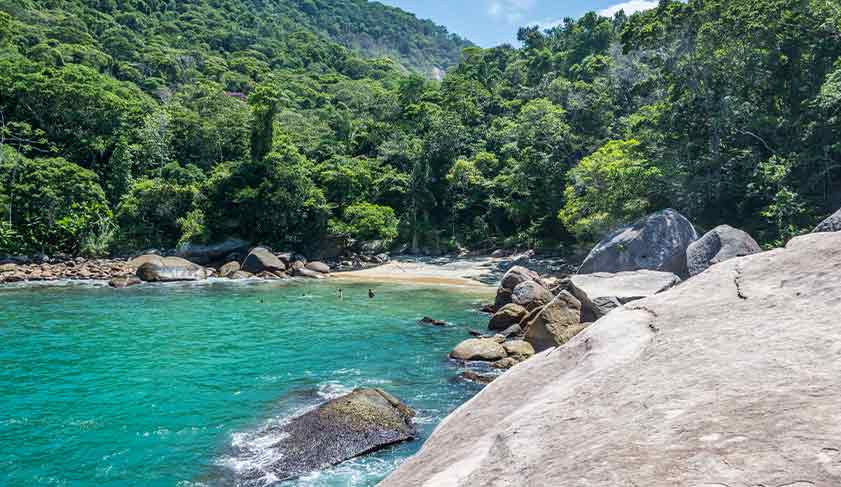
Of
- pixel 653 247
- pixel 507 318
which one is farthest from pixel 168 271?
pixel 653 247

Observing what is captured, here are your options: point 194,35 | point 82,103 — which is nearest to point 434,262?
point 82,103

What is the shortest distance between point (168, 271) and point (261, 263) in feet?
20.1

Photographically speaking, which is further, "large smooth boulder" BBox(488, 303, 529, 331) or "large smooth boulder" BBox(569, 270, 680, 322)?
"large smooth boulder" BBox(488, 303, 529, 331)

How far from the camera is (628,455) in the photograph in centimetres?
261

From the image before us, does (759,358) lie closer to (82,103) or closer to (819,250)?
(819,250)

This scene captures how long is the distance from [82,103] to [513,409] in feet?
176

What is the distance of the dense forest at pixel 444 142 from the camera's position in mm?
26531

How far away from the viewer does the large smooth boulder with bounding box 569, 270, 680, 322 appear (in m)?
16.1

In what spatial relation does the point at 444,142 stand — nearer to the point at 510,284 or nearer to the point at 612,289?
the point at 510,284

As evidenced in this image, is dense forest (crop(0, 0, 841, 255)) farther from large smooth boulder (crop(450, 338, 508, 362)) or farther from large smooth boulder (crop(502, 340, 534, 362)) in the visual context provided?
large smooth boulder (crop(450, 338, 508, 362))

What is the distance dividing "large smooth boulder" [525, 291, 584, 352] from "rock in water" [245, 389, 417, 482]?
599 centimetres

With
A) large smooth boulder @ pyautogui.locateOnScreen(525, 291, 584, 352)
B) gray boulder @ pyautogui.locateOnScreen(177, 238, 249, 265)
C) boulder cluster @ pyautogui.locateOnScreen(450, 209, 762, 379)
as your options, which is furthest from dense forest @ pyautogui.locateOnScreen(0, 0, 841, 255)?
large smooth boulder @ pyautogui.locateOnScreen(525, 291, 584, 352)

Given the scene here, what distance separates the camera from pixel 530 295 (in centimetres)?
2205

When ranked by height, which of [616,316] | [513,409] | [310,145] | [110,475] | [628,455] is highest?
[310,145]
